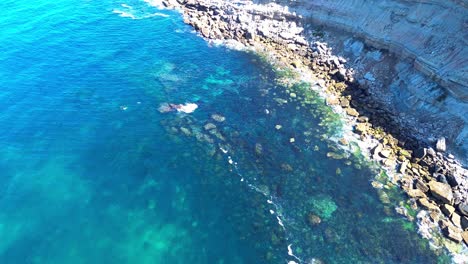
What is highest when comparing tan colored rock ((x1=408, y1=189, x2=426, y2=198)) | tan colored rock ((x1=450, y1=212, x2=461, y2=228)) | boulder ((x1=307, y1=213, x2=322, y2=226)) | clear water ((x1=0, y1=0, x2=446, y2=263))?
tan colored rock ((x1=450, y1=212, x2=461, y2=228))

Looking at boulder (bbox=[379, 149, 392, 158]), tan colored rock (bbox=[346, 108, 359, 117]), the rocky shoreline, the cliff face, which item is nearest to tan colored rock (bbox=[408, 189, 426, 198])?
the rocky shoreline

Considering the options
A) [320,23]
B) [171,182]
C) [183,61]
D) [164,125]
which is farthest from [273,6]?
[171,182]

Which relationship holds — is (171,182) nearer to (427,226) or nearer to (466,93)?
(427,226)

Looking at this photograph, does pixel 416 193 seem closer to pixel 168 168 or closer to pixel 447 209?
pixel 447 209

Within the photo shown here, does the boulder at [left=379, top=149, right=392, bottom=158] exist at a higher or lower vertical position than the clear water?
higher

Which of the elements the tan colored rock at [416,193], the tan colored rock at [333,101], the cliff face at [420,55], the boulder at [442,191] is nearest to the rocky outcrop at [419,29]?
the cliff face at [420,55]

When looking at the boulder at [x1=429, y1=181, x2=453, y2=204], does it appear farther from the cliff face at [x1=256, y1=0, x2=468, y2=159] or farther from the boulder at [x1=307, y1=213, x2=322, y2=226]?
the boulder at [x1=307, y1=213, x2=322, y2=226]
